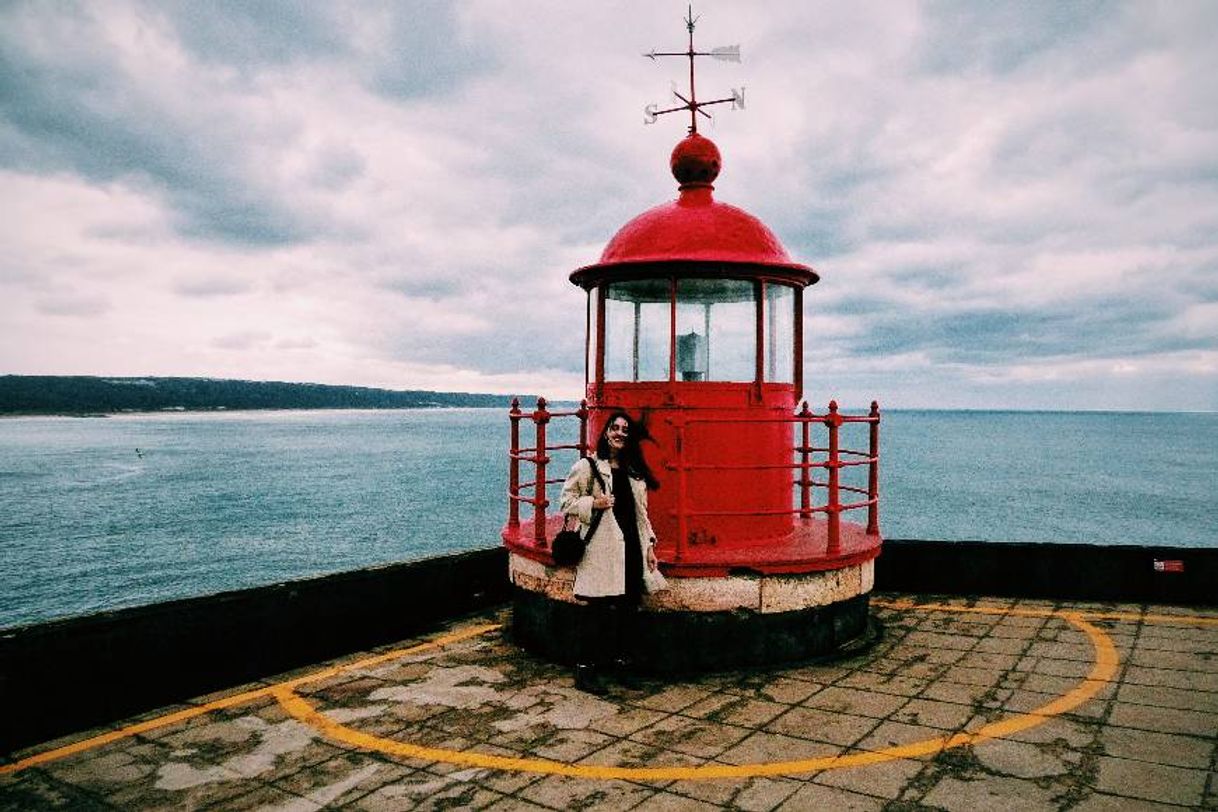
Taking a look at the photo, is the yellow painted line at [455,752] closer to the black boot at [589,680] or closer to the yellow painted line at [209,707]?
the yellow painted line at [209,707]

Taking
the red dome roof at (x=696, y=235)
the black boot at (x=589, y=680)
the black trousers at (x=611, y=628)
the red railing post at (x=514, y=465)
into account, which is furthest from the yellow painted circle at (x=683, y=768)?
the red dome roof at (x=696, y=235)

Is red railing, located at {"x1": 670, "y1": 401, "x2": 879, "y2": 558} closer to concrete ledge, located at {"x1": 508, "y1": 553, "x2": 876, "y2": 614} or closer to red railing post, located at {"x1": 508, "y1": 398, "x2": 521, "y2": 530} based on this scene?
concrete ledge, located at {"x1": 508, "y1": 553, "x2": 876, "y2": 614}

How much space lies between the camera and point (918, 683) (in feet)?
18.6

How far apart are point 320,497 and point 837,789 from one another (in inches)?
2495

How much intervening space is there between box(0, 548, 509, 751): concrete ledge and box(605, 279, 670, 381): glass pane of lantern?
2.55 m

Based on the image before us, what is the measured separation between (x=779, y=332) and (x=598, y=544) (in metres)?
2.64

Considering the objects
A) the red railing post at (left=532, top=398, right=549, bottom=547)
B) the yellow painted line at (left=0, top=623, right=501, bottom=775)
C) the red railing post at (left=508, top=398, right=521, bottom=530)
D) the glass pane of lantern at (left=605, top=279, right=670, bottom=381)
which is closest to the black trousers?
the red railing post at (left=532, top=398, right=549, bottom=547)

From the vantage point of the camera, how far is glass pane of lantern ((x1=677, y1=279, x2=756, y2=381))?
268 inches

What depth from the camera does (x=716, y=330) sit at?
6.89 meters

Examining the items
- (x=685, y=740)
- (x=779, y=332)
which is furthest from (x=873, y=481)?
(x=685, y=740)

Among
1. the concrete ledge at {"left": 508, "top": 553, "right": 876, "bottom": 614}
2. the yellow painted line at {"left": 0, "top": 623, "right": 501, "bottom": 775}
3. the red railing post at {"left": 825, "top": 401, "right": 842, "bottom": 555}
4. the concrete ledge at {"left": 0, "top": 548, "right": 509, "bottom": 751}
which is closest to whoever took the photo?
the yellow painted line at {"left": 0, "top": 623, "right": 501, "bottom": 775}

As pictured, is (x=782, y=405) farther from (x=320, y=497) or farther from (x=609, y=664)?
(x=320, y=497)

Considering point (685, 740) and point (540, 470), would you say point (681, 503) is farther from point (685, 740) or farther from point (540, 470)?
point (685, 740)

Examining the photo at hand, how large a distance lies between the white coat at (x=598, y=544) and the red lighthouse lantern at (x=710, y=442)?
1.91 ft
